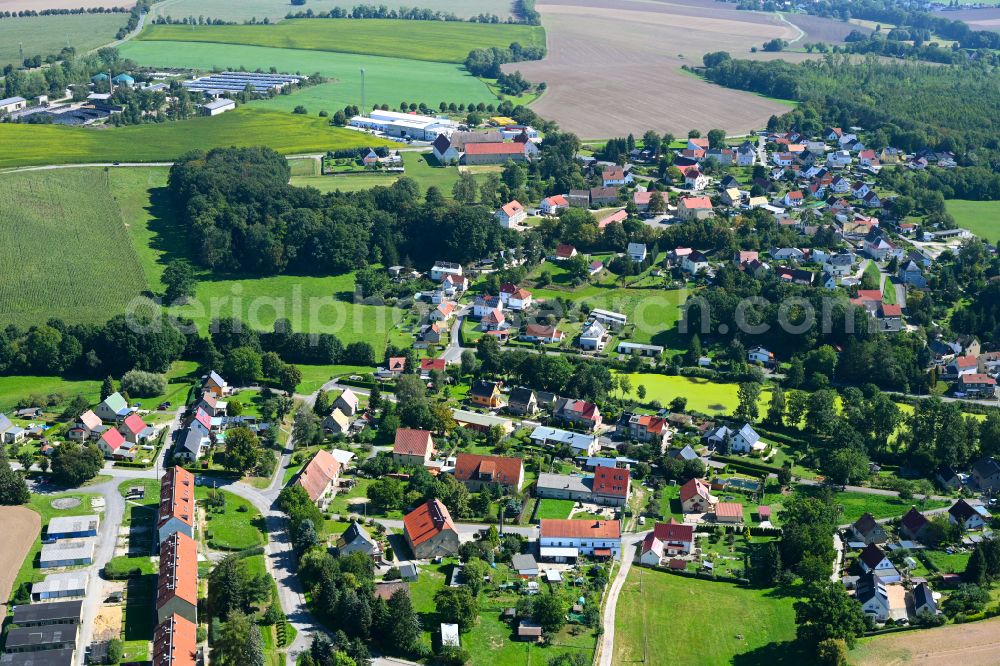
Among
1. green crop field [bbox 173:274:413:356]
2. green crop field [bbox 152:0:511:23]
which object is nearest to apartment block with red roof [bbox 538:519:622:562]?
green crop field [bbox 173:274:413:356]

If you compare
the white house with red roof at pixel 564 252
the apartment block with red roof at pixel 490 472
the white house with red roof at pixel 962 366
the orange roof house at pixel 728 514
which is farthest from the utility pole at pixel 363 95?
the orange roof house at pixel 728 514

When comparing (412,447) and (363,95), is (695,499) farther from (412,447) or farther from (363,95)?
(363,95)

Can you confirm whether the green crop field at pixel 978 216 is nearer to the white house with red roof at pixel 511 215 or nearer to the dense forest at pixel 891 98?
the dense forest at pixel 891 98

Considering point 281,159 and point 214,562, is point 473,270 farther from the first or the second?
point 214,562

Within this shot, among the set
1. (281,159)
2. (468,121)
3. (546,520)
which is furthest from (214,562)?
(468,121)

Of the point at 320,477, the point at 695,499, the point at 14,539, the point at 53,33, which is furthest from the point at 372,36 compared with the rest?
the point at 14,539

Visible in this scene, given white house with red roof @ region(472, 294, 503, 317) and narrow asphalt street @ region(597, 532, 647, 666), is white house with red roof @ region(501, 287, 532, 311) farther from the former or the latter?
narrow asphalt street @ region(597, 532, 647, 666)
